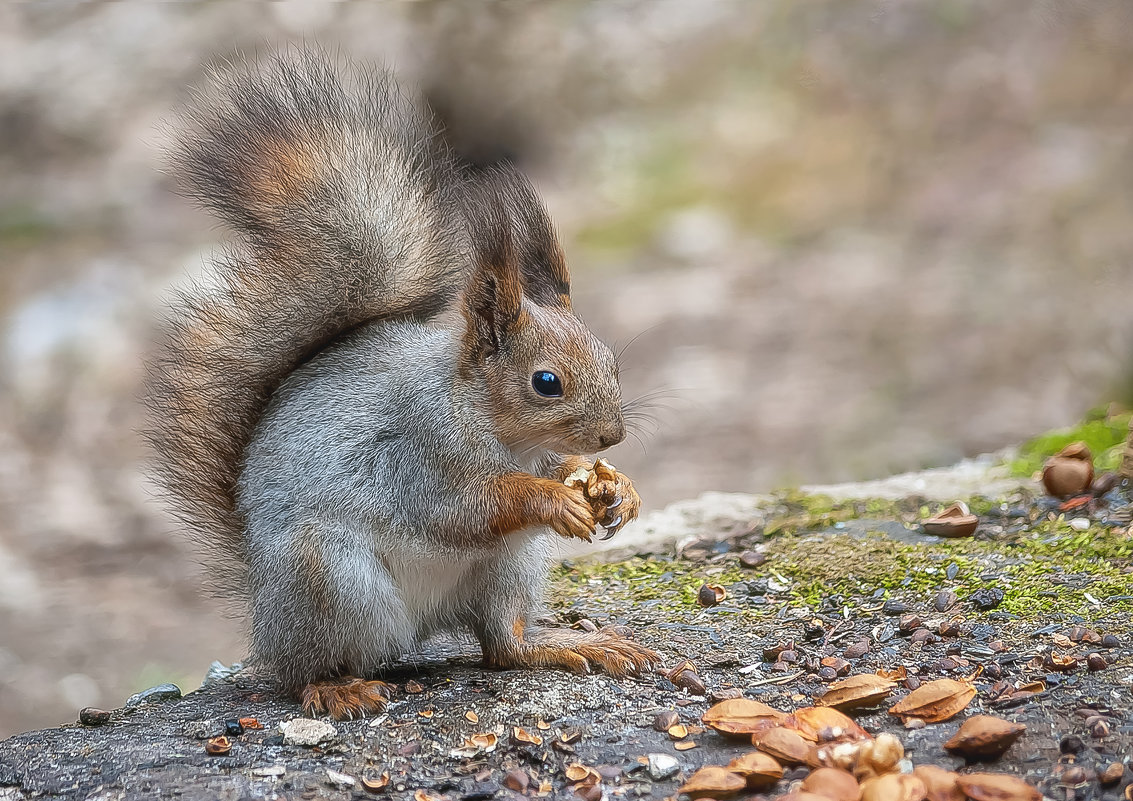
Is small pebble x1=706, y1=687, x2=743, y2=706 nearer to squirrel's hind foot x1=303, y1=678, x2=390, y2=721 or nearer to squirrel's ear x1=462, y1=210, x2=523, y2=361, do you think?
squirrel's hind foot x1=303, y1=678, x2=390, y2=721

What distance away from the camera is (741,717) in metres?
1.98

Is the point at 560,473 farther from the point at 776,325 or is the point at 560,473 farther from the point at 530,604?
the point at 776,325

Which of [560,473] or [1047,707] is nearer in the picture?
[1047,707]

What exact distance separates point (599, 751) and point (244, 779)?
588 mm

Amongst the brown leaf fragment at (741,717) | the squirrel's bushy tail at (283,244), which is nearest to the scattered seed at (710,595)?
the brown leaf fragment at (741,717)

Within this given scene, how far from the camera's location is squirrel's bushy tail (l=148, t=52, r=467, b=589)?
2309 mm

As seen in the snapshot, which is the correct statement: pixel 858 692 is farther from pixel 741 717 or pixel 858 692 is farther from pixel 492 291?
pixel 492 291

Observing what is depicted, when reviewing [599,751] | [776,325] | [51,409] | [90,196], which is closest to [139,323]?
[51,409]

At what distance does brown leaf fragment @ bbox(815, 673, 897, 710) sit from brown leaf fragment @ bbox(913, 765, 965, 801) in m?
0.32

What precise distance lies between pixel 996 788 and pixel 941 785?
73 millimetres

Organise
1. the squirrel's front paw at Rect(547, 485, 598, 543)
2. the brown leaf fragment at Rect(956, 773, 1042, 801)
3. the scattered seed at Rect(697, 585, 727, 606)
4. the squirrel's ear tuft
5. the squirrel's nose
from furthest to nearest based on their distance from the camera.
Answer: the scattered seed at Rect(697, 585, 727, 606) < the squirrel's ear tuft < the squirrel's nose < the squirrel's front paw at Rect(547, 485, 598, 543) < the brown leaf fragment at Rect(956, 773, 1042, 801)

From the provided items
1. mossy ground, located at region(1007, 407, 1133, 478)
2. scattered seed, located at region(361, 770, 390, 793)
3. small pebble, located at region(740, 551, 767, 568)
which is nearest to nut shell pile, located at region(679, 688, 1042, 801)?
scattered seed, located at region(361, 770, 390, 793)

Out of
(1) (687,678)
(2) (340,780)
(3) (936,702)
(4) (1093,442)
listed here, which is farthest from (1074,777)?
(4) (1093,442)

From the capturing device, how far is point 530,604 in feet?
8.02
